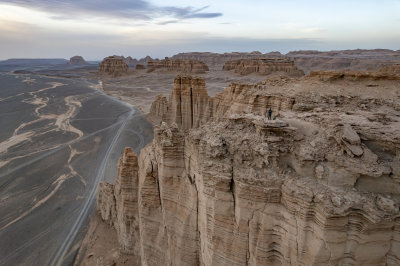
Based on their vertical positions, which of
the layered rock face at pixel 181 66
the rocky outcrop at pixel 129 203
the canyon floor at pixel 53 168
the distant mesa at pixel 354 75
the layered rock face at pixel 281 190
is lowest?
the canyon floor at pixel 53 168

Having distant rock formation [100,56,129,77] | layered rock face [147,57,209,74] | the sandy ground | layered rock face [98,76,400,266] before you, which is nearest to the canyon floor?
layered rock face [98,76,400,266]

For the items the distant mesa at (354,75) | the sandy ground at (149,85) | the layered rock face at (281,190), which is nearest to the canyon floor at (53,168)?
the layered rock face at (281,190)

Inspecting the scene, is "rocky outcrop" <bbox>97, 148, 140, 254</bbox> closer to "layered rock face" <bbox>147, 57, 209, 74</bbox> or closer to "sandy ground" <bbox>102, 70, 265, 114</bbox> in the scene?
"sandy ground" <bbox>102, 70, 265, 114</bbox>

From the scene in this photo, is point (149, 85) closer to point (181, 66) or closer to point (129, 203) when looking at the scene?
point (181, 66)

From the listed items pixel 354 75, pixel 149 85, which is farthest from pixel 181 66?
pixel 354 75

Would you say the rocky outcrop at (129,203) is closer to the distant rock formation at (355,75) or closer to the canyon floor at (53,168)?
the canyon floor at (53,168)

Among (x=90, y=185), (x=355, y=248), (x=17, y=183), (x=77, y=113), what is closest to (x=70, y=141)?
(x=17, y=183)
